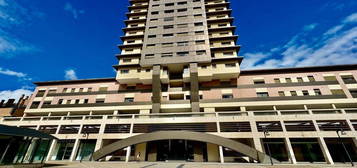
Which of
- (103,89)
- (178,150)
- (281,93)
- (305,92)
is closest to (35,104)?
(103,89)

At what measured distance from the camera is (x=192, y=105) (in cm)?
2642

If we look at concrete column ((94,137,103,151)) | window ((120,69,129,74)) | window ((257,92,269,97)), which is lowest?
concrete column ((94,137,103,151))

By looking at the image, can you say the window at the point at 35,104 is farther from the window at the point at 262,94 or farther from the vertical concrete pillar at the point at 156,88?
the window at the point at 262,94

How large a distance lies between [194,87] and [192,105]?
316cm

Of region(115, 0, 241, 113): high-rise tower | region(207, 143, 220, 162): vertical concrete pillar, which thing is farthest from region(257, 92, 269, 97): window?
region(207, 143, 220, 162): vertical concrete pillar

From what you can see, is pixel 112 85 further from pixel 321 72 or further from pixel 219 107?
pixel 321 72

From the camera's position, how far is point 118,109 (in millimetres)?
28531

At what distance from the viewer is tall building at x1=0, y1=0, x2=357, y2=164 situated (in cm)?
1977

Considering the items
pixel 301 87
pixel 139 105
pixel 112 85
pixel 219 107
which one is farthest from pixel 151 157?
pixel 301 87

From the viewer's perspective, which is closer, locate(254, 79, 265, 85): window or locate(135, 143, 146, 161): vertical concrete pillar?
locate(135, 143, 146, 161): vertical concrete pillar

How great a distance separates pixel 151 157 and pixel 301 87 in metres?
26.8

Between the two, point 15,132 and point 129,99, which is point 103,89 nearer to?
point 129,99

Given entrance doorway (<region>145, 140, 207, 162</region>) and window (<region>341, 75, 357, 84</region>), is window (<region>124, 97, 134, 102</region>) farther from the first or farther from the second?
window (<region>341, 75, 357, 84</region>)

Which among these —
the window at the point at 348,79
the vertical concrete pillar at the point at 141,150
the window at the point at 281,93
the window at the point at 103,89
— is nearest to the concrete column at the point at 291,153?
the window at the point at 281,93
